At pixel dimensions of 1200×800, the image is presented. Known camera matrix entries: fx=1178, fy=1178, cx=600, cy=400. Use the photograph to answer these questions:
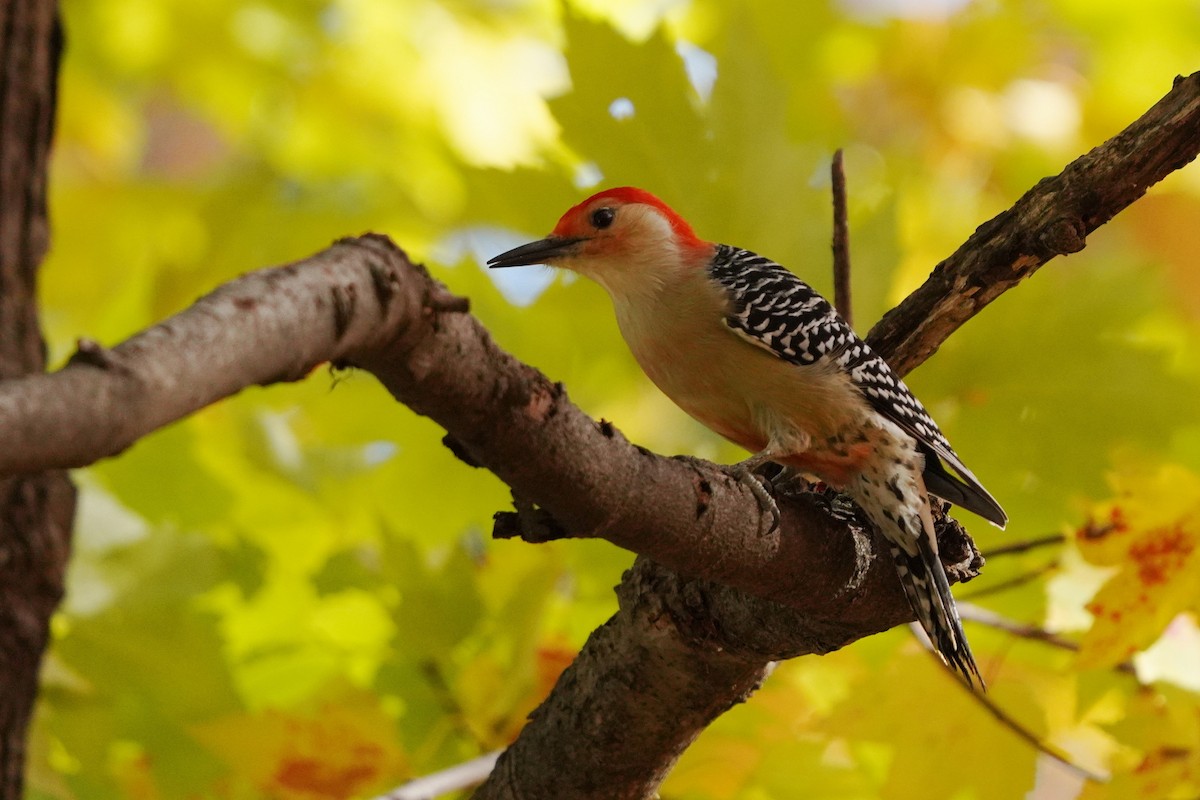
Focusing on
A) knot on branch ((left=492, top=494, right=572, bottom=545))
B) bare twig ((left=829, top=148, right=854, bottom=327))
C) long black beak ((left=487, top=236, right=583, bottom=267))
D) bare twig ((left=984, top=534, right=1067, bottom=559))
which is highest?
long black beak ((left=487, top=236, right=583, bottom=267))

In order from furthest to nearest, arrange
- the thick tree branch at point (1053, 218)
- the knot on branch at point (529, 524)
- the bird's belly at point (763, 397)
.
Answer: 1. the bird's belly at point (763, 397)
2. the thick tree branch at point (1053, 218)
3. the knot on branch at point (529, 524)

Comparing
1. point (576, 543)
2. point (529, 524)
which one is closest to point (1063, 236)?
point (529, 524)

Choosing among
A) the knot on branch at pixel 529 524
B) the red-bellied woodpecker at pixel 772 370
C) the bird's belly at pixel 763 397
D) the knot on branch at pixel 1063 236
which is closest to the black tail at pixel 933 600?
the red-bellied woodpecker at pixel 772 370

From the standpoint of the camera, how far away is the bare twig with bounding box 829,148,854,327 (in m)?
2.46

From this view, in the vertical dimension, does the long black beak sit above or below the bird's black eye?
below

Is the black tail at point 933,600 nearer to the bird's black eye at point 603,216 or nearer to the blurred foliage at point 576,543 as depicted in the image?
the blurred foliage at point 576,543

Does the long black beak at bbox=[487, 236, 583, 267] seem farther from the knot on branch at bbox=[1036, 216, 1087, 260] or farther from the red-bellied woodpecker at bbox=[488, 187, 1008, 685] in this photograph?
the knot on branch at bbox=[1036, 216, 1087, 260]

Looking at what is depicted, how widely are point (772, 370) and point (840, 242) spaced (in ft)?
1.08

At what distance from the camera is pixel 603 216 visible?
3031 mm

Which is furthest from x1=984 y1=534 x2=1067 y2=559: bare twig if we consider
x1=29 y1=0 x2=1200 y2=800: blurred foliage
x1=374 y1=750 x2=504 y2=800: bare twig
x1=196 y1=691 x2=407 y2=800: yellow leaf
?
x1=196 y1=691 x2=407 y2=800: yellow leaf

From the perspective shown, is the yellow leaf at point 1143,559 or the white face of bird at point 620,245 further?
the white face of bird at point 620,245

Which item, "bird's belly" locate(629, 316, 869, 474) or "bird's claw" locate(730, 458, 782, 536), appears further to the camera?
"bird's belly" locate(629, 316, 869, 474)

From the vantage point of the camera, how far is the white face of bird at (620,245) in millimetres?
2990

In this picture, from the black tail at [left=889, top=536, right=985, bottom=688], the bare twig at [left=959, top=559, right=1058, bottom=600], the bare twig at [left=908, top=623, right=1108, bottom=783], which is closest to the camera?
the black tail at [left=889, top=536, right=985, bottom=688]
